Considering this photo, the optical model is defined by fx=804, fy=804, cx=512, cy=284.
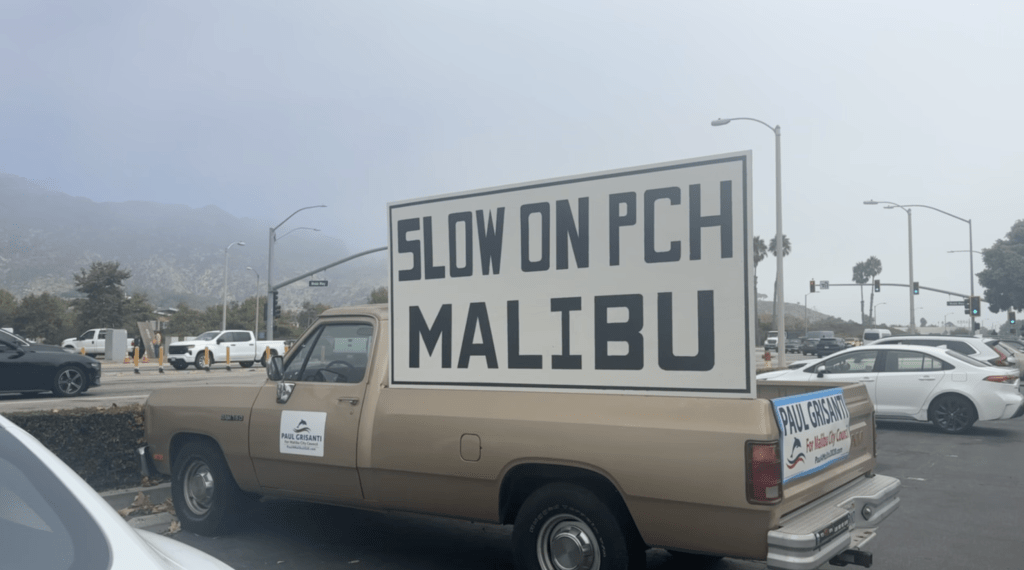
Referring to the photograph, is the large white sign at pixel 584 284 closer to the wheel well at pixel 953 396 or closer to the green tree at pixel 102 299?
the wheel well at pixel 953 396

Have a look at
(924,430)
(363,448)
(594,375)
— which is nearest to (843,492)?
(594,375)

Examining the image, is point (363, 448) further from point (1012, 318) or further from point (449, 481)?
point (1012, 318)

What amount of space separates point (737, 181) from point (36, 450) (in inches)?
142

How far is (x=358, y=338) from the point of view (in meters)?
5.96

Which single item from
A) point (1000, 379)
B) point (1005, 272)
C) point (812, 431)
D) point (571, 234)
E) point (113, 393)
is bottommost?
point (113, 393)

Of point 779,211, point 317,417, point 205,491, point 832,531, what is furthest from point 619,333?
point 779,211

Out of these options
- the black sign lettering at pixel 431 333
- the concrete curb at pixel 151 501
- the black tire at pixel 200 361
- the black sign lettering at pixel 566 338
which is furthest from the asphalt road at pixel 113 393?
the black sign lettering at pixel 566 338

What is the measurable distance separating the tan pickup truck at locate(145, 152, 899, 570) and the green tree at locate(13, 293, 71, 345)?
70.6 meters

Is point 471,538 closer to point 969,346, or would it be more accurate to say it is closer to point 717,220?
point 717,220

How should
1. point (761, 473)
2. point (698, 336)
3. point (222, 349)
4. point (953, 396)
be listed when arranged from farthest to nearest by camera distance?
point (222, 349), point (953, 396), point (698, 336), point (761, 473)

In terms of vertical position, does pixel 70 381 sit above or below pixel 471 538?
above

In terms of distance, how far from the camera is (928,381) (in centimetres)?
1342

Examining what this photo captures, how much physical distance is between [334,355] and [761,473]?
3308 millimetres

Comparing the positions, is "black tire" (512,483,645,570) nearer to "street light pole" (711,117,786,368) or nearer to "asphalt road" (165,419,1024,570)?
"asphalt road" (165,419,1024,570)
